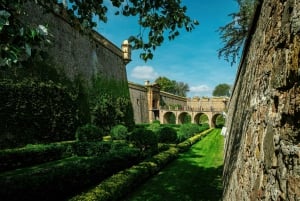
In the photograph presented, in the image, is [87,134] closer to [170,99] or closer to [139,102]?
[139,102]

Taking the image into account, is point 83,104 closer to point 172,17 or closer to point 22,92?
point 22,92

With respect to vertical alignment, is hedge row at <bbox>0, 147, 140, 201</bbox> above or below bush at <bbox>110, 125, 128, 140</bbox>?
below

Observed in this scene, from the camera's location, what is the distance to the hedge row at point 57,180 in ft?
19.4

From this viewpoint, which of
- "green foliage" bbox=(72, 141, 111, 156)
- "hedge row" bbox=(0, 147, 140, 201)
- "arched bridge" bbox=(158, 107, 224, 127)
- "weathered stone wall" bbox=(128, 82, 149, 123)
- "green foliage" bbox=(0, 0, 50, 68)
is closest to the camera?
"green foliage" bbox=(0, 0, 50, 68)

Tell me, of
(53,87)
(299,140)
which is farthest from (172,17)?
(53,87)

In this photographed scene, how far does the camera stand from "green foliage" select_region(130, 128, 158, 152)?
45.7 ft

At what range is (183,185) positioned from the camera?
824cm

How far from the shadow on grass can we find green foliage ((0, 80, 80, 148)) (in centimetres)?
721

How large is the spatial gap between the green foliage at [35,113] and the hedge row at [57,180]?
5937 mm

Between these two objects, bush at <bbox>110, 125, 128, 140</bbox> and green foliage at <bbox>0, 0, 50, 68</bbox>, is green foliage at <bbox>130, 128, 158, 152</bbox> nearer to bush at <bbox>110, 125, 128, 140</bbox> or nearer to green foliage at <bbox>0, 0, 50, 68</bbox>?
bush at <bbox>110, 125, 128, 140</bbox>

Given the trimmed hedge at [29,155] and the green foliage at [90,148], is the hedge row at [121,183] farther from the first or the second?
the trimmed hedge at [29,155]

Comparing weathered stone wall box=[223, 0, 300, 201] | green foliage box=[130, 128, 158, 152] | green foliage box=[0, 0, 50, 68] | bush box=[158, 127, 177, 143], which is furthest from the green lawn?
bush box=[158, 127, 177, 143]

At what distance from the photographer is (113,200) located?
22.1 ft

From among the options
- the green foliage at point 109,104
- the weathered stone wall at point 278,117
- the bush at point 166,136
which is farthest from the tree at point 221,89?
the weathered stone wall at point 278,117
